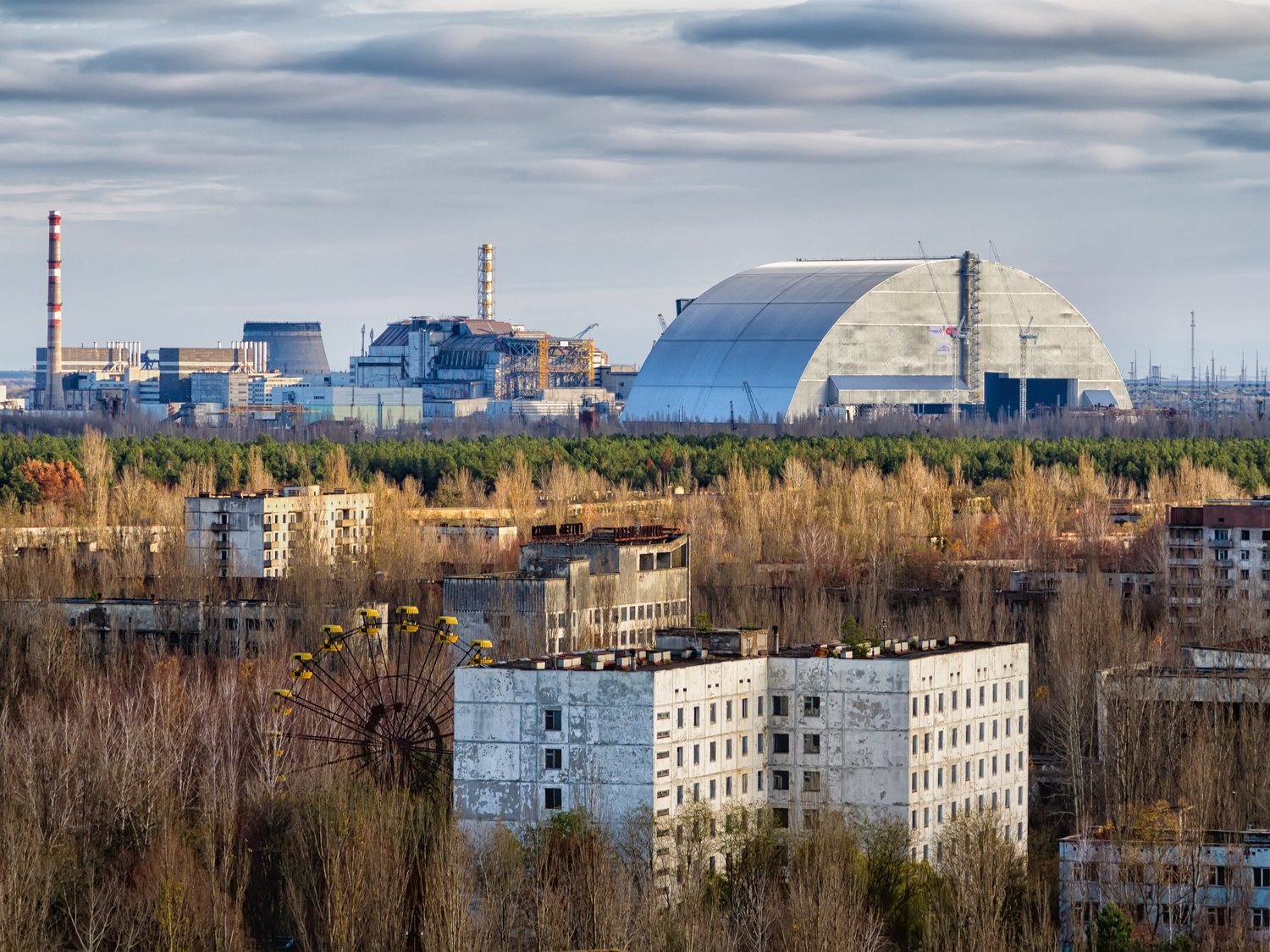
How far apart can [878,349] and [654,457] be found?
18212mm

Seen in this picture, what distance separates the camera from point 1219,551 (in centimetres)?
4228

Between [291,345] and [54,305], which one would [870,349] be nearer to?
[54,305]

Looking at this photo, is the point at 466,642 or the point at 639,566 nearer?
the point at 466,642

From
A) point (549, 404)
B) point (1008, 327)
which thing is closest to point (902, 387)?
A: point (1008, 327)

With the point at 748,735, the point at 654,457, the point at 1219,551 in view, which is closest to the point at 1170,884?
the point at 748,735

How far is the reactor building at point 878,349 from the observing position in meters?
82.0

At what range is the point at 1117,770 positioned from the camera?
84.0ft

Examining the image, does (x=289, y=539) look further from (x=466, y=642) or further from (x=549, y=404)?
(x=549, y=404)

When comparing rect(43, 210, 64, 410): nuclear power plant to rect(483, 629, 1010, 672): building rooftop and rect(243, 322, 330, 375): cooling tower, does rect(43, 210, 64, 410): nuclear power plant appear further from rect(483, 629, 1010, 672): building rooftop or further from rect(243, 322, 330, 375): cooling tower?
rect(483, 629, 1010, 672): building rooftop

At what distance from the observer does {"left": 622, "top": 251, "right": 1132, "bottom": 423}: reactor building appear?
269 feet

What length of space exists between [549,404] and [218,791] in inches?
3224

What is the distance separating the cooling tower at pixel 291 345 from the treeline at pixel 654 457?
77.9 m

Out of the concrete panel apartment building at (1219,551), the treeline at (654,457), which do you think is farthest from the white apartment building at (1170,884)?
the treeline at (654,457)

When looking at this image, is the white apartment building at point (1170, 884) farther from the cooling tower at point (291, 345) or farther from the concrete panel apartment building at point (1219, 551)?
the cooling tower at point (291, 345)
